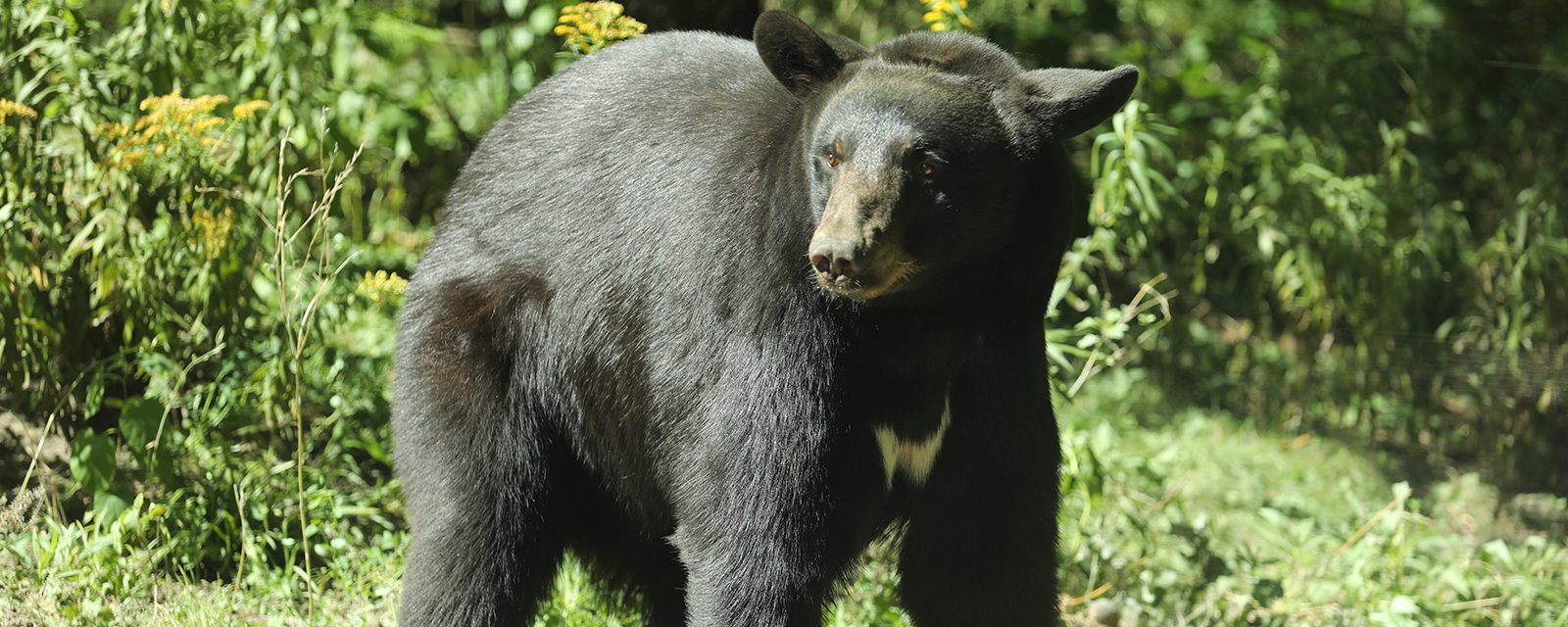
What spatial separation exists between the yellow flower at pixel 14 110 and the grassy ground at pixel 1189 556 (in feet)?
3.64

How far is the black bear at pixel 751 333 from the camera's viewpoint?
3.28m

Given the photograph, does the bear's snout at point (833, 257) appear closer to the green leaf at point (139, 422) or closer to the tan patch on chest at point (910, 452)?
the tan patch on chest at point (910, 452)

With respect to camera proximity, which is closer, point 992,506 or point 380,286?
point 992,506

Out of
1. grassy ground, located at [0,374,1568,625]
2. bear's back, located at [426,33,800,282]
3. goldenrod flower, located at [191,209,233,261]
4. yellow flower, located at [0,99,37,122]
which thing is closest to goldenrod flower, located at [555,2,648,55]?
bear's back, located at [426,33,800,282]

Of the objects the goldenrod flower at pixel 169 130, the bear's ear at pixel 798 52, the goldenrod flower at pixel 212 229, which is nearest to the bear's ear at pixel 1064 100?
the bear's ear at pixel 798 52

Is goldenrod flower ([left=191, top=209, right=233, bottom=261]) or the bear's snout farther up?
the bear's snout

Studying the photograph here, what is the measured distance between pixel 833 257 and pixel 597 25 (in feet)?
6.56

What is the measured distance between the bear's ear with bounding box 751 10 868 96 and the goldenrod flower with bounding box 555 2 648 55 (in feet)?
4.15

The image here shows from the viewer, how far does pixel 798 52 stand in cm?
341

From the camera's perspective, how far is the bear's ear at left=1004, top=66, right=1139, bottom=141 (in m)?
3.23

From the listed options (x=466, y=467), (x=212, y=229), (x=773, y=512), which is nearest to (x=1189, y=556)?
(x=773, y=512)

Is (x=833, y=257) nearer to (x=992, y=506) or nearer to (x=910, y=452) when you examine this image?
(x=910, y=452)

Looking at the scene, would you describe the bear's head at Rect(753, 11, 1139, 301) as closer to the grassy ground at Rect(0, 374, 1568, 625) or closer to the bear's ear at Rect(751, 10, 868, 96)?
the bear's ear at Rect(751, 10, 868, 96)

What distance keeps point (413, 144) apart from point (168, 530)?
2409mm
